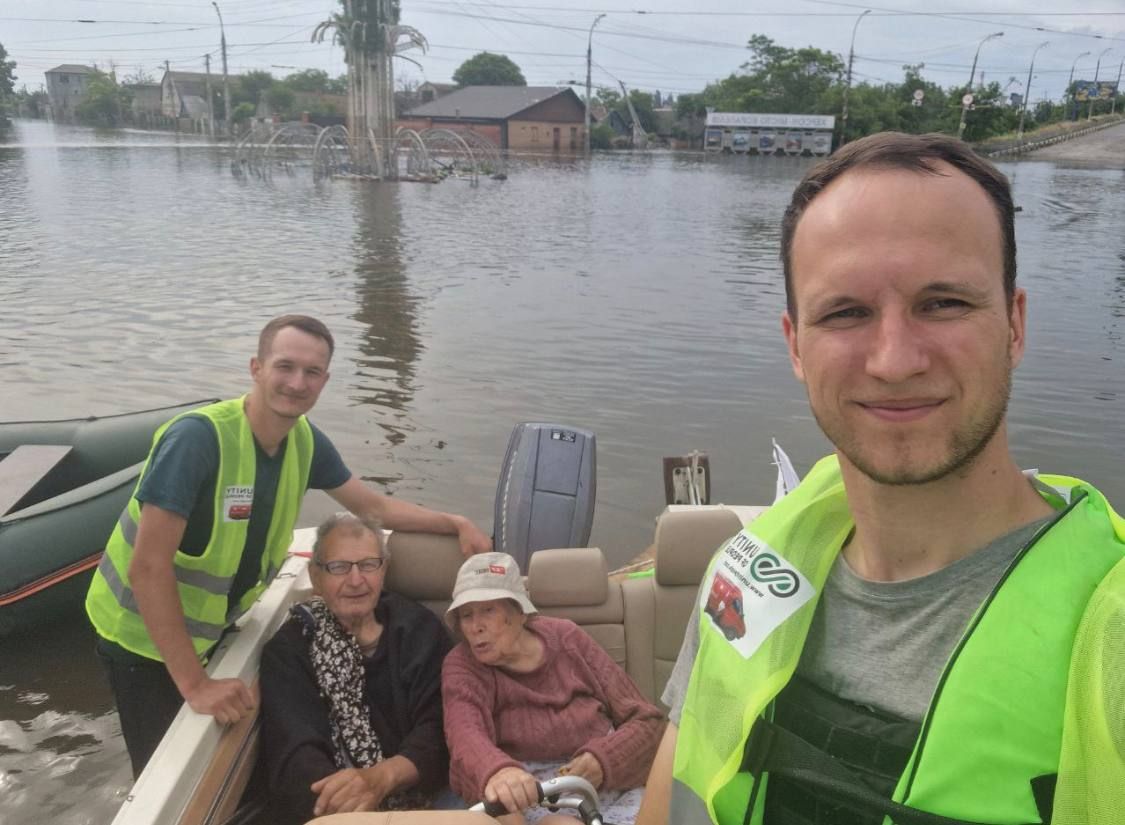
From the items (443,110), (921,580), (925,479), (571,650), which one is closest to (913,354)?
(925,479)

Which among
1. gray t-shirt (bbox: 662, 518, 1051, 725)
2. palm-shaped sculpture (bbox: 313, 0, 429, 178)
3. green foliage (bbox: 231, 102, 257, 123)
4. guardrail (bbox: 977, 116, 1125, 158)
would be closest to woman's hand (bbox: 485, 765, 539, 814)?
gray t-shirt (bbox: 662, 518, 1051, 725)

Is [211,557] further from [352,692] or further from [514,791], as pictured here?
[514,791]

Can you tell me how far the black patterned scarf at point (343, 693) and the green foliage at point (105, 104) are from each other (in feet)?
332

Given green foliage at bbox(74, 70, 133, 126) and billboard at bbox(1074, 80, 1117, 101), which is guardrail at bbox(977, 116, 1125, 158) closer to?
billboard at bbox(1074, 80, 1117, 101)

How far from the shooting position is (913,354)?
Result: 3.25ft

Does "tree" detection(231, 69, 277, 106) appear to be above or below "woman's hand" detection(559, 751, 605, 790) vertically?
above

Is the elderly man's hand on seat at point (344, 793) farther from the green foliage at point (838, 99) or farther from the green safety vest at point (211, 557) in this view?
the green foliage at point (838, 99)

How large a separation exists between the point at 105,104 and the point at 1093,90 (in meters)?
102

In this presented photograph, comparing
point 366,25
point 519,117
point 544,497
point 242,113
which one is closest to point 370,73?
point 366,25

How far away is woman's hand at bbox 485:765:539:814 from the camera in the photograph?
88.7 inches

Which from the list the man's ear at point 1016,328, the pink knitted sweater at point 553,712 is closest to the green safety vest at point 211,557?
the pink knitted sweater at point 553,712

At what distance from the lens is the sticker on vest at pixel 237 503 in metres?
2.54

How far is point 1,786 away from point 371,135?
3035cm

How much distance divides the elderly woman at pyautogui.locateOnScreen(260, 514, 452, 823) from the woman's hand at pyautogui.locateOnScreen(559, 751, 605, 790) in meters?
0.43
